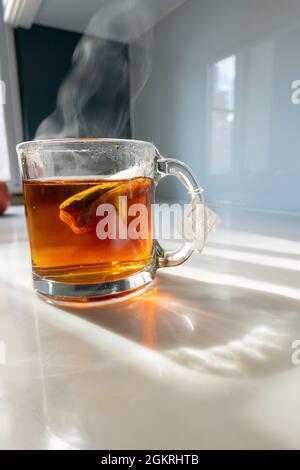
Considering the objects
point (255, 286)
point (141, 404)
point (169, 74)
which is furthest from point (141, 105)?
point (141, 404)

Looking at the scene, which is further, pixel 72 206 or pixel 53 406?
pixel 72 206

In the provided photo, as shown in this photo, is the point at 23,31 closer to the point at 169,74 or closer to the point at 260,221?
the point at 169,74

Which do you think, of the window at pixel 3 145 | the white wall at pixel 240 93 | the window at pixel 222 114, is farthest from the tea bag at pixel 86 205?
the window at pixel 3 145

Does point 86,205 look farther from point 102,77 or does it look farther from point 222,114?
point 102,77

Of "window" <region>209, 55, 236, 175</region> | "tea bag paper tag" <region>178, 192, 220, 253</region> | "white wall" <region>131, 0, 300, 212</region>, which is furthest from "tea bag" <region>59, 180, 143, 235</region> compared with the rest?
"window" <region>209, 55, 236, 175</region>

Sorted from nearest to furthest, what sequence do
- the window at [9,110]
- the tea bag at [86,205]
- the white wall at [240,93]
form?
the tea bag at [86,205] → the white wall at [240,93] → the window at [9,110]

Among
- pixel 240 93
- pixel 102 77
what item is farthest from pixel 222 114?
pixel 102 77

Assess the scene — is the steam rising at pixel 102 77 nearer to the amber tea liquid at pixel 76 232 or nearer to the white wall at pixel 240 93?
the white wall at pixel 240 93
